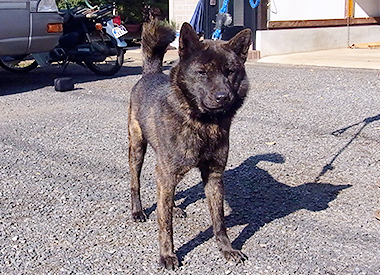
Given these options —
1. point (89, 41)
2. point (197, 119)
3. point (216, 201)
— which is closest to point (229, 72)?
point (197, 119)

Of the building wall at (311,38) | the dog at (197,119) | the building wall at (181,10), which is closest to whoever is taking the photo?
the dog at (197,119)

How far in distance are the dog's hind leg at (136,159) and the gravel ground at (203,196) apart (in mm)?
102

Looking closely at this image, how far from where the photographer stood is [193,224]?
12.5ft

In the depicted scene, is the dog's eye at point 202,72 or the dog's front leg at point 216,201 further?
the dog's front leg at point 216,201

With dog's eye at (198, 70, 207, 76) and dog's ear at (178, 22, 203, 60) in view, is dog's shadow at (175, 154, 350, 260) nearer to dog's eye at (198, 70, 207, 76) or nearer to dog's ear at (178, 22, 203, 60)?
dog's eye at (198, 70, 207, 76)

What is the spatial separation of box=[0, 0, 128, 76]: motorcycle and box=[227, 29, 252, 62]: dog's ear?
7151 millimetres

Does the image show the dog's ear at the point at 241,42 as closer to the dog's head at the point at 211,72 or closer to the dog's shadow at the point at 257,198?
the dog's head at the point at 211,72

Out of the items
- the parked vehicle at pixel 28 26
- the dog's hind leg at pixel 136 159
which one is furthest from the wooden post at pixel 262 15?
the dog's hind leg at pixel 136 159

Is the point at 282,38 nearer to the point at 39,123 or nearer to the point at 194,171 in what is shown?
the point at 39,123

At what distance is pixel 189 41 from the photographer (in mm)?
3104

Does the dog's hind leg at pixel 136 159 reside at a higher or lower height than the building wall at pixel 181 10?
lower

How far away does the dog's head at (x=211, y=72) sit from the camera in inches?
118

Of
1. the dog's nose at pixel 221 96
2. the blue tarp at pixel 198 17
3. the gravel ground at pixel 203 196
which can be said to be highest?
the dog's nose at pixel 221 96

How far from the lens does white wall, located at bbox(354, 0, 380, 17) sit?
15953mm
